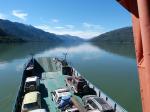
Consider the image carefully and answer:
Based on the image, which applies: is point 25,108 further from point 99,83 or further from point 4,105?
point 99,83

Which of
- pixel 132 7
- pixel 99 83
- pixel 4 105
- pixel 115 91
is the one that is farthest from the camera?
pixel 99 83

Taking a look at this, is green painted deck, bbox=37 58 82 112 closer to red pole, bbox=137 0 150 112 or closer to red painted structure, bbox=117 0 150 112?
red painted structure, bbox=117 0 150 112

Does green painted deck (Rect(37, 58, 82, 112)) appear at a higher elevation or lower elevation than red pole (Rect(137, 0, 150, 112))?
lower

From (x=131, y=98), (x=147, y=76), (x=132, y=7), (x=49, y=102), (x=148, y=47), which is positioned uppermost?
(x=132, y=7)

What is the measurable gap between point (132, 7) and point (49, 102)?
871 inches

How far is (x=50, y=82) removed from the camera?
1303 inches

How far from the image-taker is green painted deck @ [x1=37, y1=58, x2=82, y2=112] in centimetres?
2316

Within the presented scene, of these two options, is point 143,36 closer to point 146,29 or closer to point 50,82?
point 146,29

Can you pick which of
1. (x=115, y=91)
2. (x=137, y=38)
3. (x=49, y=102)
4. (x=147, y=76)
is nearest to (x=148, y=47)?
(x=147, y=76)

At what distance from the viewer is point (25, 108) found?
19.7 m

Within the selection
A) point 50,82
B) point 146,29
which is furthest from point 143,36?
point 50,82

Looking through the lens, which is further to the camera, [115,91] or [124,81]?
[124,81]

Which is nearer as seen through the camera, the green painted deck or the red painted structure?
the red painted structure

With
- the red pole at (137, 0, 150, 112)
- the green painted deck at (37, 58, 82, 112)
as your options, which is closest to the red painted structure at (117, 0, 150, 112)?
the red pole at (137, 0, 150, 112)
